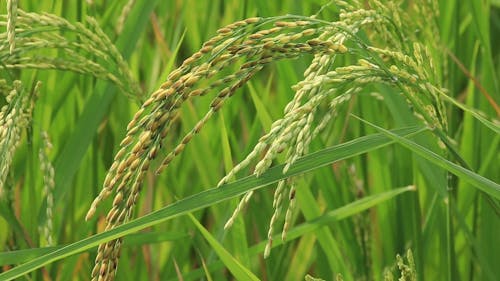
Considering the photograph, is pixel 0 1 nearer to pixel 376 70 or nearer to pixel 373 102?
pixel 373 102

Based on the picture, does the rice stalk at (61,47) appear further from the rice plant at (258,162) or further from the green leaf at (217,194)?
the green leaf at (217,194)

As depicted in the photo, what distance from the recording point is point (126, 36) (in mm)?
2133

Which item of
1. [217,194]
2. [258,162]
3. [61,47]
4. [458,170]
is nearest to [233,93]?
[217,194]

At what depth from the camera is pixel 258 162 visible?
76.9 inches

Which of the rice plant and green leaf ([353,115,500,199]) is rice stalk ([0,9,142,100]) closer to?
the rice plant

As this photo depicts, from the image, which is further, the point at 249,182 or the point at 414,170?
the point at 414,170

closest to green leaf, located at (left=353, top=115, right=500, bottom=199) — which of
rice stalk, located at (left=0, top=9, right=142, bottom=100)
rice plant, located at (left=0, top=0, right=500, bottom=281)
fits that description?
rice plant, located at (left=0, top=0, right=500, bottom=281)

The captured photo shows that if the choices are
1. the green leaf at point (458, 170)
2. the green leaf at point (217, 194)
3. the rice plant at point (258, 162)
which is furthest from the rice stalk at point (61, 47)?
the green leaf at point (458, 170)

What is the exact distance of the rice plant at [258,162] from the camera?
1504 mm

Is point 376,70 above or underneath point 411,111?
above

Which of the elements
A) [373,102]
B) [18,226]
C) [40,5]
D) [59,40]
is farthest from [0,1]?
[373,102]

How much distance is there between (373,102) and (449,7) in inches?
16.2

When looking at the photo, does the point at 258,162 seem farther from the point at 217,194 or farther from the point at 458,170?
the point at 458,170

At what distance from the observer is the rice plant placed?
1.50m
